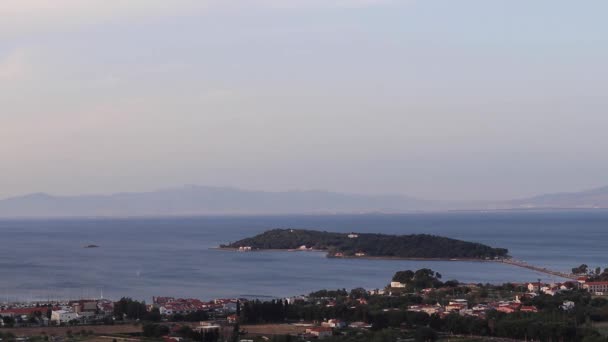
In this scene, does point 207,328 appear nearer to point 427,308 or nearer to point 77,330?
point 77,330

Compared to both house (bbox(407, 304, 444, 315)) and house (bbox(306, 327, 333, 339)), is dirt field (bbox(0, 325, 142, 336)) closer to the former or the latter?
house (bbox(306, 327, 333, 339))

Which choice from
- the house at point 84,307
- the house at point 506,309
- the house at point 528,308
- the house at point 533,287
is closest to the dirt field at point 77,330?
the house at point 84,307

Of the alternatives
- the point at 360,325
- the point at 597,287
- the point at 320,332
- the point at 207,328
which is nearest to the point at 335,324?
the point at 360,325

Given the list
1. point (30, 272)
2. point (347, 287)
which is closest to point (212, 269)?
point (30, 272)

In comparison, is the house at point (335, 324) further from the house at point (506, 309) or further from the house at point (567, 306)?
the house at point (567, 306)

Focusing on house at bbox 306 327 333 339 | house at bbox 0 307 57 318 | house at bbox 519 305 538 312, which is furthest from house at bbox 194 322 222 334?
house at bbox 519 305 538 312

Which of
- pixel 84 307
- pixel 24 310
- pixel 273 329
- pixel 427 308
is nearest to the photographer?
pixel 273 329
